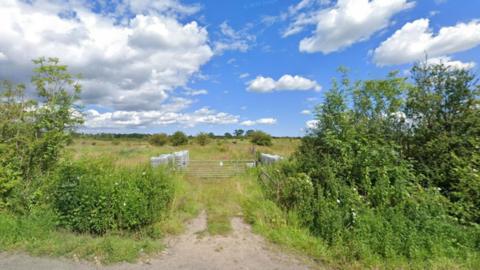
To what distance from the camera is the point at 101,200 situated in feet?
13.9

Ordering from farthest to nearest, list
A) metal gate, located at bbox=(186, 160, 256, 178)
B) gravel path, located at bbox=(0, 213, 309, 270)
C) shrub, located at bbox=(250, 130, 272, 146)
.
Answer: shrub, located at bbox=(250, 130, 272, 146) → metal gate, located at bbox=(186, 160, 256, 178) → gravel path, located at bbox=(0, 213, 309, 270)

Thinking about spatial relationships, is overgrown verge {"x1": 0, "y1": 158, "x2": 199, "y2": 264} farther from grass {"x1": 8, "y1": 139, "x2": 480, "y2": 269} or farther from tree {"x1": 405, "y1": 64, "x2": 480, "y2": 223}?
tree {"x1": 405, "y1": 64, "x2": 480, "y2": 223}

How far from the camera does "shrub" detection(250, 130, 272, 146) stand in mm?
37031

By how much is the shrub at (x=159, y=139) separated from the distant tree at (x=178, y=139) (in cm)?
205

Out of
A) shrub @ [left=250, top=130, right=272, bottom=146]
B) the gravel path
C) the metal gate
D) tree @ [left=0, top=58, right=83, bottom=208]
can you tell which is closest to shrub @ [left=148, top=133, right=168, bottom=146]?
shrub @ [left=250, top=130, right=272, bottom=146]

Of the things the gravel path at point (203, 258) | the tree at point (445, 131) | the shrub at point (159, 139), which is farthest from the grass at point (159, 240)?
the shrub at point (159, 139)

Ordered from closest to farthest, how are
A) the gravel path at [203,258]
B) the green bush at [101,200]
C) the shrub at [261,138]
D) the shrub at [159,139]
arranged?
the gravel path at [203,258], the green bush at [101,200], the shrub at [261,138], the shrub at [159,139]

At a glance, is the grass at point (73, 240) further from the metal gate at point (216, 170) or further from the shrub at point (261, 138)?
the shrub at point (261, 138)

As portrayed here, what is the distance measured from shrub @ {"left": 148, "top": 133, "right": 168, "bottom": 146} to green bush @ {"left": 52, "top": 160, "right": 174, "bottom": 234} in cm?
3984

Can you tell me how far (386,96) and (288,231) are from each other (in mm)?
4585

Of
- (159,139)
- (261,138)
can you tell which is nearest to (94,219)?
(261,138)

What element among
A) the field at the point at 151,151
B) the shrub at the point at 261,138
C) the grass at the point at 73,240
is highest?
the shrub at the point at 261,138

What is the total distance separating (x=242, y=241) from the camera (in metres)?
4.12

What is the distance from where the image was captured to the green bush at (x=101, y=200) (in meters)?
4.21
